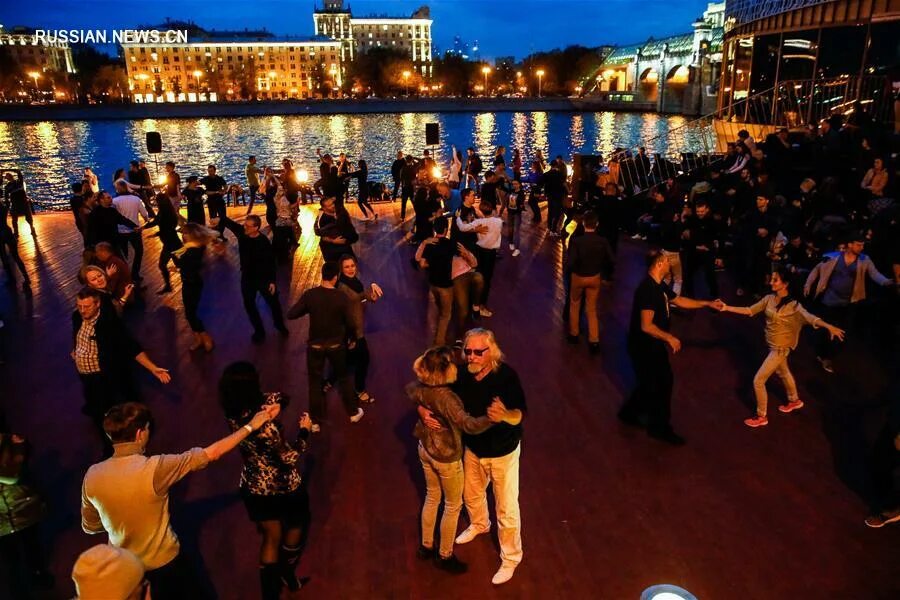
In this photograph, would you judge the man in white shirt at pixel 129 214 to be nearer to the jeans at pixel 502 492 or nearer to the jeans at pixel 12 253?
the jeans at pixel 12 253

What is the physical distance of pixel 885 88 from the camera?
15.9 meters

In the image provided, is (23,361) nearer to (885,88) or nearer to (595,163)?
(595,163)

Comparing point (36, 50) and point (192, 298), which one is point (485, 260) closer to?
point (192, 298)

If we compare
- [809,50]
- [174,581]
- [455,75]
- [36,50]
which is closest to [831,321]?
[174,581]

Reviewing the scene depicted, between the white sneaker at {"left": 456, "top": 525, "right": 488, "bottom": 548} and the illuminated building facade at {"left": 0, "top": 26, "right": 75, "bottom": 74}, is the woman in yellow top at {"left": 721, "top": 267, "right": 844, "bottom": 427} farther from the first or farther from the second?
the illuminated building facade at {"left": 0, "top": 26, "right": 75, "bottom": 74}

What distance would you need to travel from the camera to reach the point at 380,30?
155 metres

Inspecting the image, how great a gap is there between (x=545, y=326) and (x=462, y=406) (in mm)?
4815

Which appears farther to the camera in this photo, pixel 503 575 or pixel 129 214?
pixel 129 214

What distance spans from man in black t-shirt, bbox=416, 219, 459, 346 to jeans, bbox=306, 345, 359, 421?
158 centimetres

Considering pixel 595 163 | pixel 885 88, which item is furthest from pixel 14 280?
pixel 885 88

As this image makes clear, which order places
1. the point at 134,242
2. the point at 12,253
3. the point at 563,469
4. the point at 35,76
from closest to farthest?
1. the point at 563,469
2. the point at 134,242
3. the point at 12,253
4. the point at 35,76

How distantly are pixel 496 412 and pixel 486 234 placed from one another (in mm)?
4893

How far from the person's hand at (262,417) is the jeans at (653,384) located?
3.14 metres

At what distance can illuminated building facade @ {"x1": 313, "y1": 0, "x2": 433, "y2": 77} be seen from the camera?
151 meters
